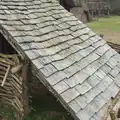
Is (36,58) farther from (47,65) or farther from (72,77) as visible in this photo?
(72,77)

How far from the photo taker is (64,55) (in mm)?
6840

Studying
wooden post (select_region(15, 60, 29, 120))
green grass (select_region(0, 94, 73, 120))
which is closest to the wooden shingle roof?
wooden post (select_region(15, 60, 29, 120))

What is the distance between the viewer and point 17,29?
6461 mm

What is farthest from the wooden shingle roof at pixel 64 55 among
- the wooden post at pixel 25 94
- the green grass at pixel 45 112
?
the green grass at pixel 45 112

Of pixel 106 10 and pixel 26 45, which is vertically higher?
pixel 26 45

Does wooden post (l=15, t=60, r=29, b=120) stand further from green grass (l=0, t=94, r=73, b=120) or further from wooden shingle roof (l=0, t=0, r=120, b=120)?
wooden shingle roof (l=0, t=0, r=120, b=120)

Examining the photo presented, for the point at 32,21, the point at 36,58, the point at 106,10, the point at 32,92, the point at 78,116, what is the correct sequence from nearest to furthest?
the point at 78,116 → the point at 36,58 → the point at 32,21 → the point at 32,92 → the point at 106,10

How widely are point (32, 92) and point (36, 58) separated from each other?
121 inches

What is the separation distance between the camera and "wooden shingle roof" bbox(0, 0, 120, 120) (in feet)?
19.0

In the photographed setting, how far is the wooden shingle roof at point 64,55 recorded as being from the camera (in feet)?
19.0

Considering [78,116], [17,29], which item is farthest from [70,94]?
[17,29]

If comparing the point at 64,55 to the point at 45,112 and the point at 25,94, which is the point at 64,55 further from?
the point at 45,112

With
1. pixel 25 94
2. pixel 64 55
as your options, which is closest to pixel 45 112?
pixel 25 94

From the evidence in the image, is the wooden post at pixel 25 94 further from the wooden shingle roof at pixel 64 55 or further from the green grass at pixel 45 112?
the wooden shingle roof at pixel 64 55
